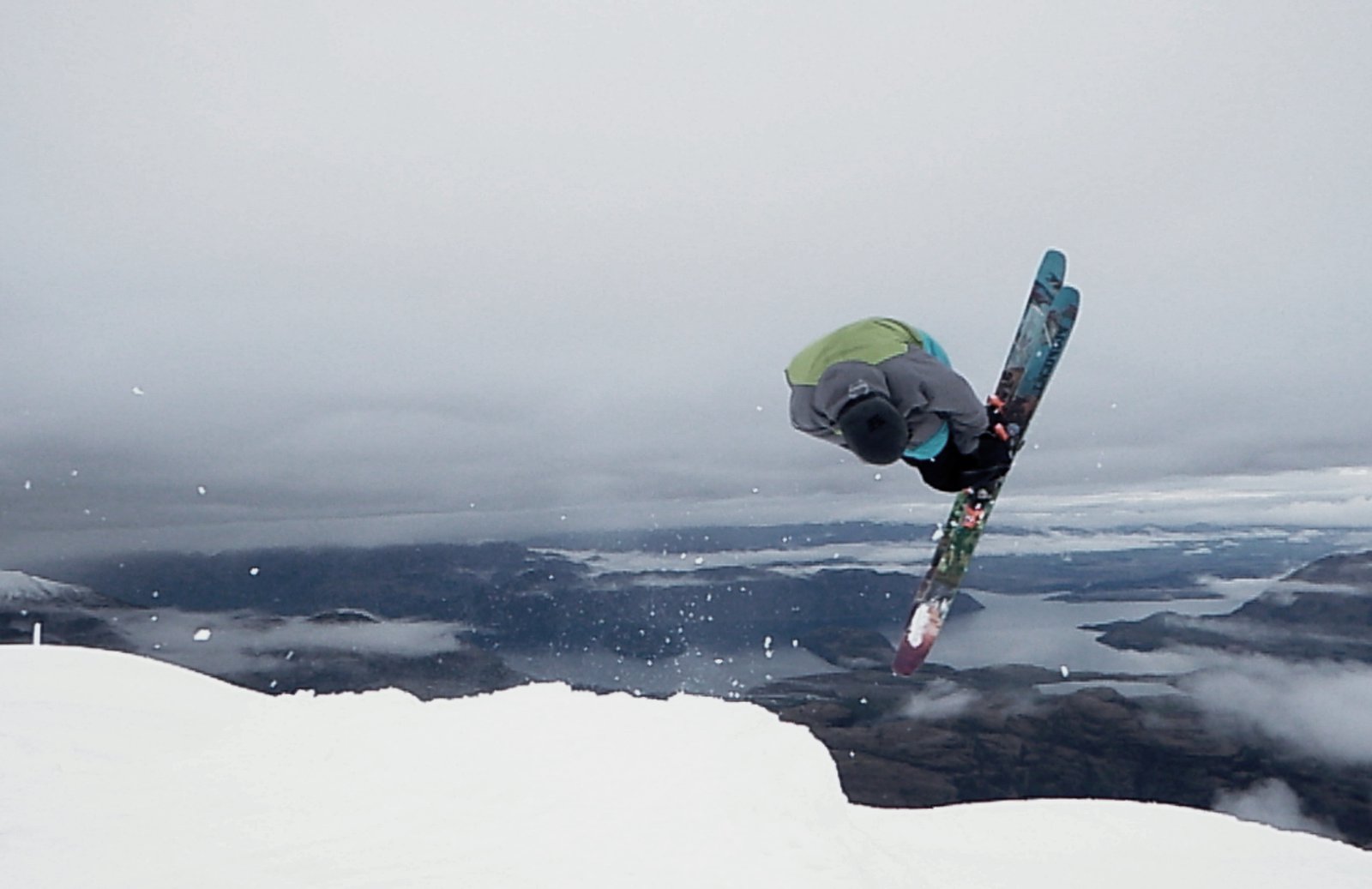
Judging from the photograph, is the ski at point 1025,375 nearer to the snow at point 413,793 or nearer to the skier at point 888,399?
the skier at point 888,399

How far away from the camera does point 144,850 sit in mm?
5359

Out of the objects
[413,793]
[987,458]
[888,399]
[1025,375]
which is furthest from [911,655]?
[888,399]

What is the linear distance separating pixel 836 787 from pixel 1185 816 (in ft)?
41.7

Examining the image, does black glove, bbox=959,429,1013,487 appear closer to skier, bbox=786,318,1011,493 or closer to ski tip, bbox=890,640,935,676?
skier, bbox=786,318,1011,493

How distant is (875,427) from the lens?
3930 millimetres

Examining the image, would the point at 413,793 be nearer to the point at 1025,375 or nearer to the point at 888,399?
the point at 888,399

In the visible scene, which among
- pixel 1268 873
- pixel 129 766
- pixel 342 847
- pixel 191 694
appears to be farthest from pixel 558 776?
pixel 1268 873

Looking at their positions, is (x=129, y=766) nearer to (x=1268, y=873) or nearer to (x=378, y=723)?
(x=378, y=723)

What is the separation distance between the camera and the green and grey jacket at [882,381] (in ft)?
13.5

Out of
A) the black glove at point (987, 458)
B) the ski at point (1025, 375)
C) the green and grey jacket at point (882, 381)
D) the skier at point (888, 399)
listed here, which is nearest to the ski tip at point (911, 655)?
the ski at point (1025, 375)

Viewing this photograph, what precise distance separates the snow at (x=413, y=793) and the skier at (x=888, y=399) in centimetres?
308

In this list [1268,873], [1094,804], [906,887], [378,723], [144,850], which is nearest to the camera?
[144,850]

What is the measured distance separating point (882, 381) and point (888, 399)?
10 centimetres

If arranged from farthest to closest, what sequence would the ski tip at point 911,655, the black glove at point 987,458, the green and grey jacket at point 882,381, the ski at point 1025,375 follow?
the ski tip at point 911,655 < the ski at point 1025,375 < the black glove at point 987,458 < the green and grey jacket at point 882,381
